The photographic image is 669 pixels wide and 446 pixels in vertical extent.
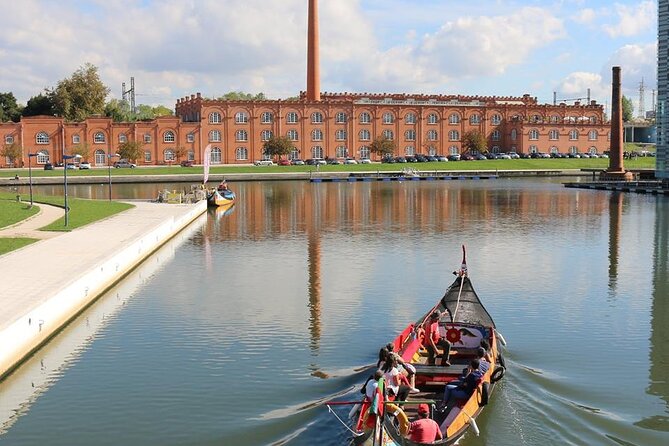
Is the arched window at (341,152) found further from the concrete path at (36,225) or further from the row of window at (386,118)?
the concrete path at (36,225)

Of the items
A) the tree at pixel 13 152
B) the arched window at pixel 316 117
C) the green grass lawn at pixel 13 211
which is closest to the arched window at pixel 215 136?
the arched window at pixel 316 117

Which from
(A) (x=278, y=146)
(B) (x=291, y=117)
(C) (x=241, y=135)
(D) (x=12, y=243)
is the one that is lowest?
(D) (x=12, y=243)

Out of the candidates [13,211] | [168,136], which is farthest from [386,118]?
[13,211]

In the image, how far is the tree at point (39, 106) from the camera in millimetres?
136675

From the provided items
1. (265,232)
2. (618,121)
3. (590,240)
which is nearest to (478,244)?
(590,240)

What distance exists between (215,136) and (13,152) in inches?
1099

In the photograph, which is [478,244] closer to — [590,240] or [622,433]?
[590,240]

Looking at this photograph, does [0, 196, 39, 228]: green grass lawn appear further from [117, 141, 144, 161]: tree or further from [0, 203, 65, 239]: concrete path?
[117, 141, 144, 161]: tree

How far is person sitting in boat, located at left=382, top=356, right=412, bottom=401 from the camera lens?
16258mm

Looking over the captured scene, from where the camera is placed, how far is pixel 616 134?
304ft

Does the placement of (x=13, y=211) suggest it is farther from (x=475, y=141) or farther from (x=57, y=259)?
(x=475, y=141)

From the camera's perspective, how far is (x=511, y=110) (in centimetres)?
13612

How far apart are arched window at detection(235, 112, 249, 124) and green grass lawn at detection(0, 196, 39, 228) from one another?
208ft

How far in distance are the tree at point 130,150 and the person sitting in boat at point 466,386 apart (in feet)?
325
